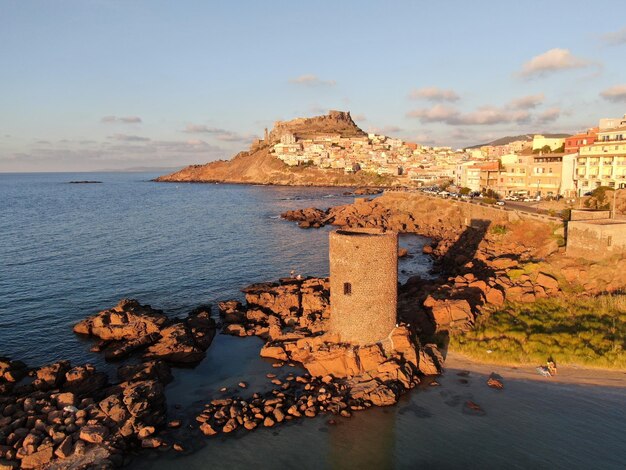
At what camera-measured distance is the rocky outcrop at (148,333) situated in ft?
77.2

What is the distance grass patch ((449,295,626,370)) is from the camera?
2159 cm

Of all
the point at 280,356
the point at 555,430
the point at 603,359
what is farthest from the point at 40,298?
the point at 603,359

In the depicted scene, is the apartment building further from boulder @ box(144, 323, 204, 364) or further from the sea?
boulder @ box(144, 323, 204, 364)

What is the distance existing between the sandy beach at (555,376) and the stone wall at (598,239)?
14812 millimetres

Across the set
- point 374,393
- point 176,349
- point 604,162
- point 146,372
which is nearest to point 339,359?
point 374,393

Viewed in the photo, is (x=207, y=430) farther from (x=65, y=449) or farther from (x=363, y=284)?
(x=363, y=284)

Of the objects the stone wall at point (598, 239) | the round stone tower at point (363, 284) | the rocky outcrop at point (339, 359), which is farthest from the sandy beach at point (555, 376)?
the stone wall at point (598, 239)

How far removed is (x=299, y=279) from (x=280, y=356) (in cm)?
1334

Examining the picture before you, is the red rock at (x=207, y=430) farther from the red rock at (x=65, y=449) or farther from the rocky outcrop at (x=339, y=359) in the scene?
the red rock at (x=65, y=449)

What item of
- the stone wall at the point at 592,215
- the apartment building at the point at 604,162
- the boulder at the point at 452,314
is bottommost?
the boulder at the point at 452,314

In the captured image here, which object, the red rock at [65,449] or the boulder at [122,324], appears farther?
the boulder at [122,324]

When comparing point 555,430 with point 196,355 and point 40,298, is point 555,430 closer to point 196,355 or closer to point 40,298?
point 196,355

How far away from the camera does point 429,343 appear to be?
2334 centimetres

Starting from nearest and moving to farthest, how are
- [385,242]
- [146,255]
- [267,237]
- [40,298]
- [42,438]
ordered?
[42,438] → [385,242] → [40,298] → [146,255] → [267,237]
